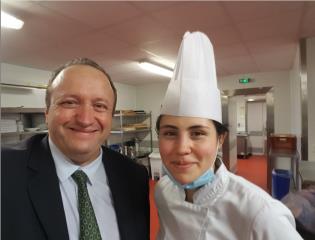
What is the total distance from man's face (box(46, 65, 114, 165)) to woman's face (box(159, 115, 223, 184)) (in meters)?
0.30

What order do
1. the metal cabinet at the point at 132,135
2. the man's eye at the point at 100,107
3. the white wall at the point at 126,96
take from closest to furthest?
the man's eye at the point at 100,107 → the metal cabinet at the point at 132,135 → the white wall at the point at 126,96

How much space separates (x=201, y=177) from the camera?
989 millimetres

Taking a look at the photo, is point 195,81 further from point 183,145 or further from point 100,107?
point 100,107

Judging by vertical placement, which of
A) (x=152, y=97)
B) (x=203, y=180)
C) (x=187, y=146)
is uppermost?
(x=152, y=97)

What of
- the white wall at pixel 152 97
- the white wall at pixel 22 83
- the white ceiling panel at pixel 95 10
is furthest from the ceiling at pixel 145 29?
the white wall at pixel 152 97

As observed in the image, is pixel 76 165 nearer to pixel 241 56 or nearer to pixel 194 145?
pixel 194 145

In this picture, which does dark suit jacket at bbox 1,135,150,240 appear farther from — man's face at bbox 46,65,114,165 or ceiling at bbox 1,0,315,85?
ceiling at bbox 1,0,315,85

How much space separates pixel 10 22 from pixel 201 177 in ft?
7.15

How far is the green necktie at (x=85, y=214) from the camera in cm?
93

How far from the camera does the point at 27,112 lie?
146 inches

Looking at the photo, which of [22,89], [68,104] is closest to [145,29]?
[68,104]

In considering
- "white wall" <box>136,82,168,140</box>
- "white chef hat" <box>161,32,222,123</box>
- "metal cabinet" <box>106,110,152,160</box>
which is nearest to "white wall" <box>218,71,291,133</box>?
"white wall" <box>136,82,168,140</box>

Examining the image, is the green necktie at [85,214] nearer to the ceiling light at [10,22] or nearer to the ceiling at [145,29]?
the ceiling at [145,29]

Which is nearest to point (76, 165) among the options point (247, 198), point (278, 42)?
point (247, 198)
